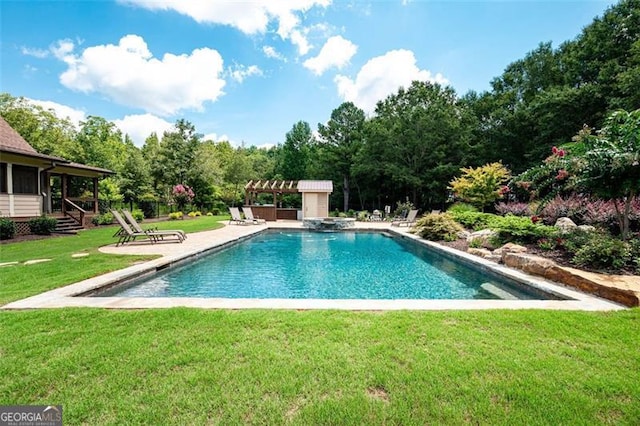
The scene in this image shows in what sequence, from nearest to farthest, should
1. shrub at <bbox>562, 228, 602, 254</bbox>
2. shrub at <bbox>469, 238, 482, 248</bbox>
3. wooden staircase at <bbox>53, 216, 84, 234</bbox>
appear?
1. shrub at <bbox>562, 228, 602, 254</bbox>
2. shrub at <bbox>469, 238, 482, 248</bbox>
3. wooden staircase at <bbox>53, 216, 84, 234</bbox>

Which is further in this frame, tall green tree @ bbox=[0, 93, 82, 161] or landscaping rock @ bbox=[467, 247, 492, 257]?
tall green tree @ bbox=[0, 93, 82, 161]

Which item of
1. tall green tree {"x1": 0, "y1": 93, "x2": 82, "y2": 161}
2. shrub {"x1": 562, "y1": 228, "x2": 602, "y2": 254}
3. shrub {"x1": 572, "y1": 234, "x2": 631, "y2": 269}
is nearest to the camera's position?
shrub {"x1": 572, "y1": 234, "x2": 631, "y2": 269}

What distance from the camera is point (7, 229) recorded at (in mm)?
9891

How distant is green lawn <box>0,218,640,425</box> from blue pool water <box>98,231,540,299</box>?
2013mm

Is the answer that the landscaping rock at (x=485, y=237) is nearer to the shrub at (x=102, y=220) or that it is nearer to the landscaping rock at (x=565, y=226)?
the landscaping rock at (x=565, y=226)

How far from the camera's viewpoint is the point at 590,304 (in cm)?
400

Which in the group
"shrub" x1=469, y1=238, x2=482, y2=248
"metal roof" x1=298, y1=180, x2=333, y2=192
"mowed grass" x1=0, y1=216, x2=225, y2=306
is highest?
"metal roof" x1=298, y1=180, x2=333, y2=192

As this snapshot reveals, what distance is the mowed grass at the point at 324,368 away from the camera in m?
1.90

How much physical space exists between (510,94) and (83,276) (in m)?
28.5

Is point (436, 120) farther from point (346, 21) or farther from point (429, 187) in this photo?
point (346, 21)

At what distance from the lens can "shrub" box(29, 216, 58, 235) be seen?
11055 mm

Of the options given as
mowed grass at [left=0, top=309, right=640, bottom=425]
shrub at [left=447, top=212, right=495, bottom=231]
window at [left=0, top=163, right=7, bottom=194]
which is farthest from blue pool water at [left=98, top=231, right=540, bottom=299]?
window at [left=0, top=163, right=7, bottom=194]

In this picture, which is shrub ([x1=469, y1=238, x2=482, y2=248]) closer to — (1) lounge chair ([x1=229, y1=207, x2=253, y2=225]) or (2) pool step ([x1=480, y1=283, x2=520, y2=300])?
(2) pool step ([x1=480, y1=283, x2=520, y2=300])

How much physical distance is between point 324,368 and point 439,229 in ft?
32.3
